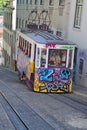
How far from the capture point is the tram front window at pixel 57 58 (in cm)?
1684

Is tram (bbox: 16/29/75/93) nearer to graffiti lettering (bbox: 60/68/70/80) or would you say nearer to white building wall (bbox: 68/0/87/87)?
graffiti lettering (bbox: 60/68/70/80)

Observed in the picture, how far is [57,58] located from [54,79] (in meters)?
1.03

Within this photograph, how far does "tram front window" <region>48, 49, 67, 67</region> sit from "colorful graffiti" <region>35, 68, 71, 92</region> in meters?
0.23

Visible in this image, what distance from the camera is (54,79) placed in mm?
17250

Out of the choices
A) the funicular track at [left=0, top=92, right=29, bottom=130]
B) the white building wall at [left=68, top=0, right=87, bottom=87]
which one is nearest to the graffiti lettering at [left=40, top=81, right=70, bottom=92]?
the funicular track at [left=0, top=92, right=29, bottom=130]

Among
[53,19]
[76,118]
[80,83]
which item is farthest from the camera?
[53,19]

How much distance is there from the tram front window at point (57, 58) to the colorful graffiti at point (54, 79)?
23cm

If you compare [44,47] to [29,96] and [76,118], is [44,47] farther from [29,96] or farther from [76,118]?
[76,118]

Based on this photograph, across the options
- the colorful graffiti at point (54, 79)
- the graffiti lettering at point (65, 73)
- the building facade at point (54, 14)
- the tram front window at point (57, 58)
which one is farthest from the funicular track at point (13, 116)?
the building facade at point (54, 14)

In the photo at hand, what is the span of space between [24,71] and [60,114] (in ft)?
24.0

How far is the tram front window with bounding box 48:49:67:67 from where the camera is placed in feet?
55.3

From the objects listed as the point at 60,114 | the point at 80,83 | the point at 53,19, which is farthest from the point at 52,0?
the point at 60,114

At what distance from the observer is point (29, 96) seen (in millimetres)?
Answer: 16500

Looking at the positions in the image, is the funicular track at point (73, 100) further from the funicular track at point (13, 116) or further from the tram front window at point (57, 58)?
the funicular track at point (13, 116)
